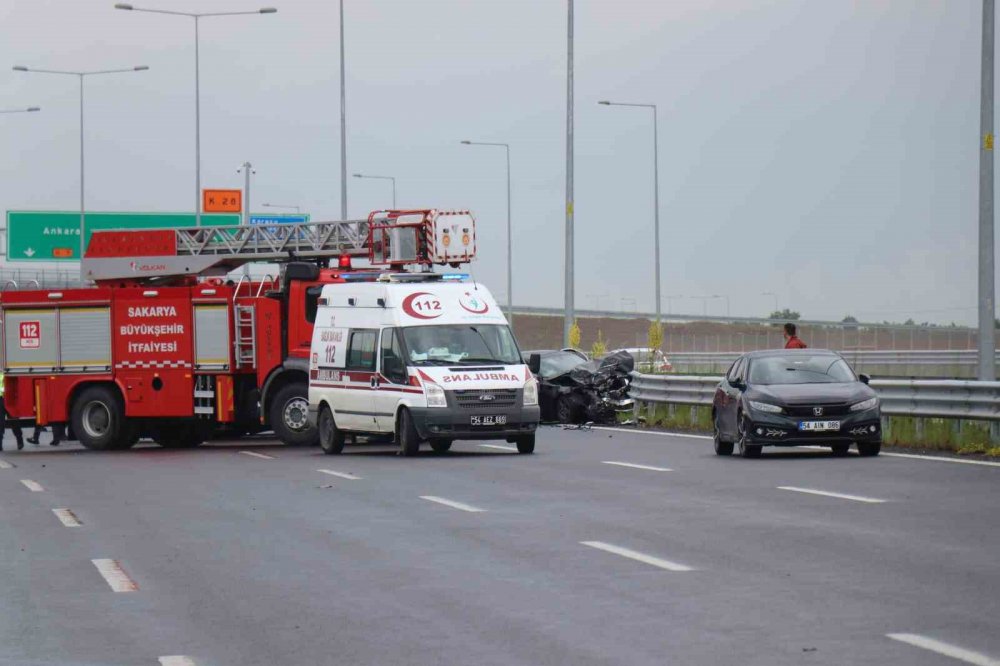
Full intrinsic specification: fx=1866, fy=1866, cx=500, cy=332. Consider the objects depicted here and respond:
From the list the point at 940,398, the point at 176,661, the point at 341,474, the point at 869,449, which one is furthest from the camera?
the point at 940,398

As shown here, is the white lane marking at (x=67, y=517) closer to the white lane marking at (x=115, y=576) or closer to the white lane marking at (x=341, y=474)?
the white lane marking at (x=115, y=576)

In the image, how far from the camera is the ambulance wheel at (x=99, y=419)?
104 ft

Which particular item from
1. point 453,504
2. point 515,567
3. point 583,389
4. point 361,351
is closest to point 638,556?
point 515,567

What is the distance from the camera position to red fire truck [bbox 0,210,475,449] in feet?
102

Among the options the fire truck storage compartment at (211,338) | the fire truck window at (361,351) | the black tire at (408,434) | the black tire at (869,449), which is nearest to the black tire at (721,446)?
the black tire at (869,449)

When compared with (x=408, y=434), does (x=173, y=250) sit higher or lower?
higher

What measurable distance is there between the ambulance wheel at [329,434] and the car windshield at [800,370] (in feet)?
22.4

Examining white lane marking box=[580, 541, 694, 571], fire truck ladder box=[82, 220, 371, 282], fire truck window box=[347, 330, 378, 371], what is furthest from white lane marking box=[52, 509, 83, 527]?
fire truck ladder box=[82, 220, 371, 282]

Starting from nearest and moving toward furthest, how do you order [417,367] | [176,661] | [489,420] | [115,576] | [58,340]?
1. [176,661]
2. [115,576]
3. [489,420]
4. [417,367]
5. [58,340]

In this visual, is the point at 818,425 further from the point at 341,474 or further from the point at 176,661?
the point at 176,661

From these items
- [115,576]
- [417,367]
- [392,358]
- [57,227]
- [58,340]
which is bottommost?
[115,576]

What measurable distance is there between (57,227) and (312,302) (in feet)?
127

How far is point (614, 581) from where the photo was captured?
1155 centimetres

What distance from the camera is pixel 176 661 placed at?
891 cm
